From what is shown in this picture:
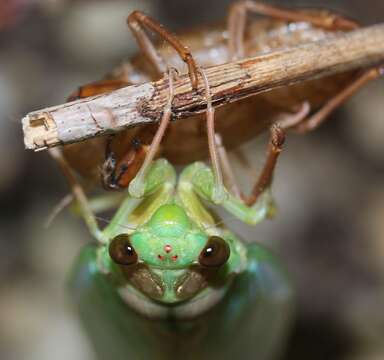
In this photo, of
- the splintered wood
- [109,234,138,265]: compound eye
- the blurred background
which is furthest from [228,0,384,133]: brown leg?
the blurred background

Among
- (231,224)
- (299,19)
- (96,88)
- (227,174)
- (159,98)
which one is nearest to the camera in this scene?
(159,98)

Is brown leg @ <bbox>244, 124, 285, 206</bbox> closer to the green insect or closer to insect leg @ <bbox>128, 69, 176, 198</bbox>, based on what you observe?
the green insect

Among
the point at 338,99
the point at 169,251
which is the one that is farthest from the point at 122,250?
the point at 338,99

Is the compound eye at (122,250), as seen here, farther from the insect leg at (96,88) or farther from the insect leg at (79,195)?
the insect leg at (96,88)

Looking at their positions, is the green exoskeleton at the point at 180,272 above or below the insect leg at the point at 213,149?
below

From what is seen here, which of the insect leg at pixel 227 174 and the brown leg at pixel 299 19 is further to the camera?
the brown leg at pixel 299 19

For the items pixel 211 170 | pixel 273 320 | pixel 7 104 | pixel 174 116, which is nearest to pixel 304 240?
pixel 273 320

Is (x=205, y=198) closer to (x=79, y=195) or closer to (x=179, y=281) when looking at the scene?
(x=179, y=281)

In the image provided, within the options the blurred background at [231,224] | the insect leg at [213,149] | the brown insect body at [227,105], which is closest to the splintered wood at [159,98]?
the insect leg at [213,149]
